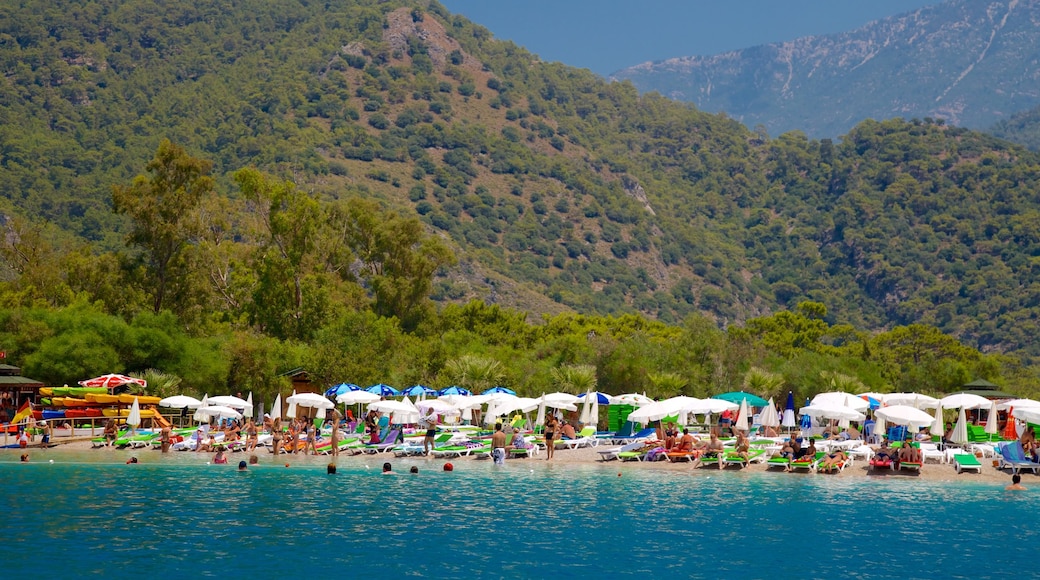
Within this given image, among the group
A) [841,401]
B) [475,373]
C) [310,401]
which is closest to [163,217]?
[475,373]

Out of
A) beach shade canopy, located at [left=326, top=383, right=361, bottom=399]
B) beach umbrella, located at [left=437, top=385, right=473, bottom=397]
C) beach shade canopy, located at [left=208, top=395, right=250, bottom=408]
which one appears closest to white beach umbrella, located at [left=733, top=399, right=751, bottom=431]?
beach umbrella, located at [left=437, top=385, right=473, bottom=397]

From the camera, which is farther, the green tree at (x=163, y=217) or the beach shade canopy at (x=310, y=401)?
the green tree at (x=163, y=217)

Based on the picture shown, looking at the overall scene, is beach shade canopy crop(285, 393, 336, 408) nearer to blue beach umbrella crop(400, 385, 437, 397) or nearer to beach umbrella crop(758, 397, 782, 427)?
blue beach umbrella crop(400, 385, 437, 397)

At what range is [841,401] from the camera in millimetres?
42219

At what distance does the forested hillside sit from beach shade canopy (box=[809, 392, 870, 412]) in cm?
1631

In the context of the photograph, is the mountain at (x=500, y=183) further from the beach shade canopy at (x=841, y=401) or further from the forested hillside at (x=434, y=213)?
the beach shade canopy at (x=841, y=401)

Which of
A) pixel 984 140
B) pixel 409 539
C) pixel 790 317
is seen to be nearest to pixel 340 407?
pixel 409 539

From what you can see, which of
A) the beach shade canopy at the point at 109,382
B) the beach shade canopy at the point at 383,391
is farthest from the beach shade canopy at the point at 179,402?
the beach shade canopy at the point at 383,391

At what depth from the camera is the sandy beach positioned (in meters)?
34.6

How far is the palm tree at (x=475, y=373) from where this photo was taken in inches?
2044

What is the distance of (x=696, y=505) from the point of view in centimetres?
2889

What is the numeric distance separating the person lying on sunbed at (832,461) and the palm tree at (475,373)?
19547 millimetres

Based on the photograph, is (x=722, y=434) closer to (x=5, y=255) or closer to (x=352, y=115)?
(x=5, y=255)

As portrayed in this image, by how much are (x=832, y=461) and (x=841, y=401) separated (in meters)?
7.44
